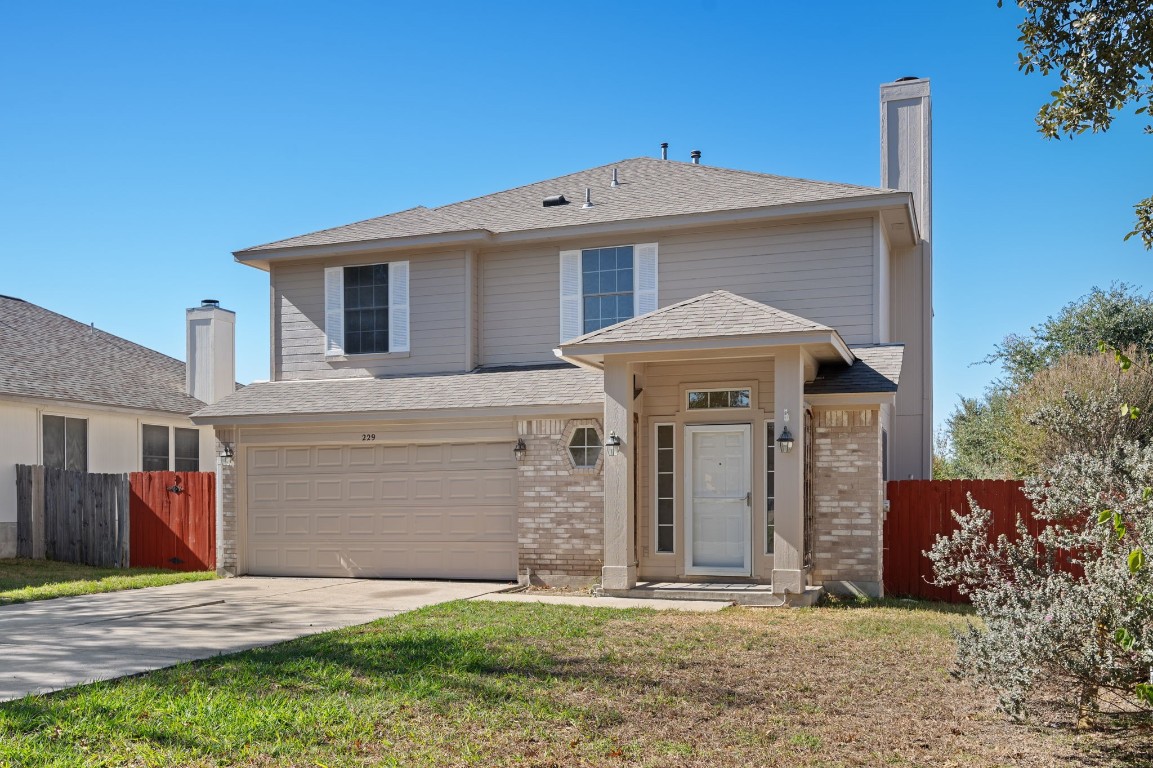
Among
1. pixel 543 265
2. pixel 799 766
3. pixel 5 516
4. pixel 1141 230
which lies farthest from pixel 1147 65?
pixel 5 516

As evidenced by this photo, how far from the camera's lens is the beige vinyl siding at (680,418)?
13641 millimetres

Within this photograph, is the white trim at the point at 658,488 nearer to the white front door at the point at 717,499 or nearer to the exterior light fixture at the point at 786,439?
the white front door at the point at 717,499

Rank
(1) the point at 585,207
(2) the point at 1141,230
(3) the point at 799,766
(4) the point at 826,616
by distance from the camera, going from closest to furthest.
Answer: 1. (3) the point at 799,766
2. (2) the point at 1141,230
3. (4) the point at 826,616
4. (1) the point at 585,207

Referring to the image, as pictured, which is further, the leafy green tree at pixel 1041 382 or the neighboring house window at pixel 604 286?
the leafy green tree at pixel 1041 382

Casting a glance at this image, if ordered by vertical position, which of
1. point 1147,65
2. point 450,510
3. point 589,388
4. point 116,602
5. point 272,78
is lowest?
point 116,602

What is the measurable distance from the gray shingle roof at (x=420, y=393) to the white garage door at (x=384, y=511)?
0.68m

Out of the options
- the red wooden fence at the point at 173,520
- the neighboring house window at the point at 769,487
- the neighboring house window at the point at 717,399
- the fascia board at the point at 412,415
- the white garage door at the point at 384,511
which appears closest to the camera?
the neighboring house window at the point at 769,487

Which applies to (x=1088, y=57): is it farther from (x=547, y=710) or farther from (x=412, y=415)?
(x=412, y=415)

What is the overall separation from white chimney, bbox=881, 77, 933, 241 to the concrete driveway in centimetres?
920

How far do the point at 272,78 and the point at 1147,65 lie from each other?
11838 mm

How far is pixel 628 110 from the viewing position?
18594 mm

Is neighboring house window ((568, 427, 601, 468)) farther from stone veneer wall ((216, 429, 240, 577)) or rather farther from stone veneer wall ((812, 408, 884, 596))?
stone veneer wall ((216, 429, 240, 577))

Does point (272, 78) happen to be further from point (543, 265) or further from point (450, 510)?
point (450, 510)

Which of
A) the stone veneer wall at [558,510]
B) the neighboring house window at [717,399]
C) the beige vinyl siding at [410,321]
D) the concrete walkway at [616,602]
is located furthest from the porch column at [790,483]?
the beige vinyl siding at [410,321]
